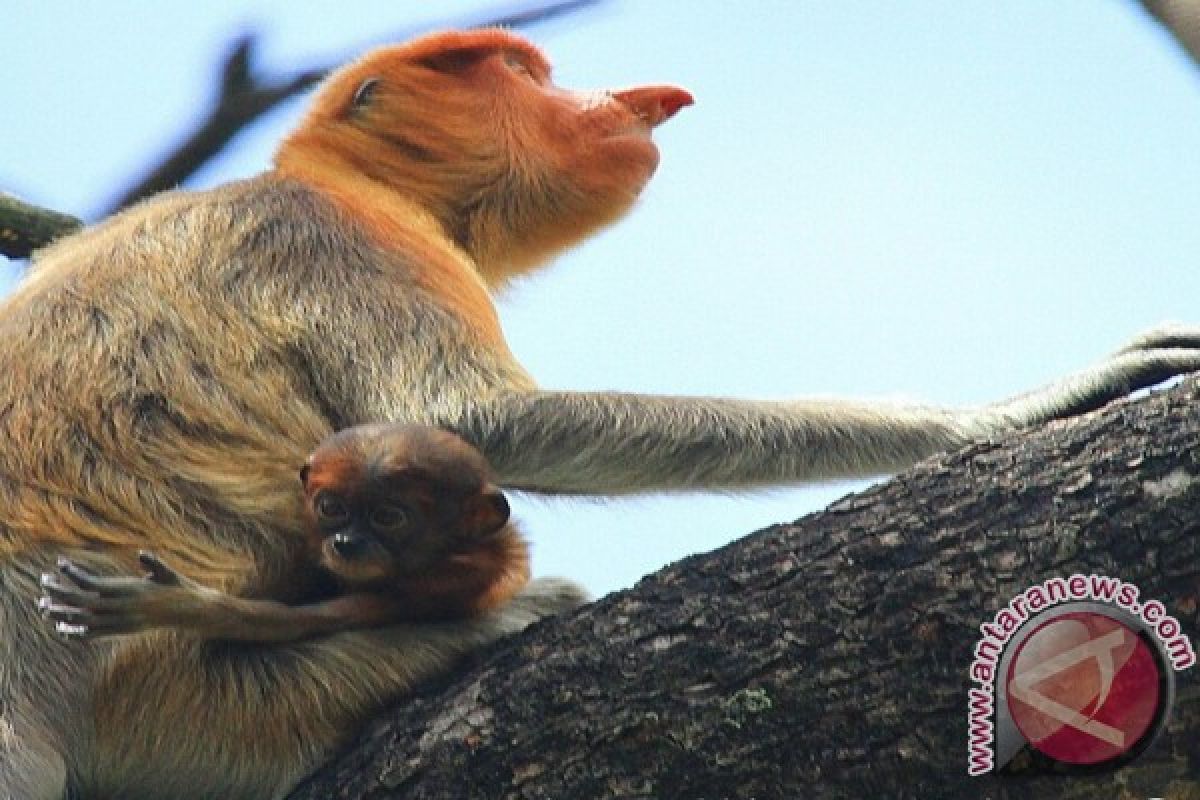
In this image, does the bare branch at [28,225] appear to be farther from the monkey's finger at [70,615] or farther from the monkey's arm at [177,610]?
the monkey's finger at [70,615]

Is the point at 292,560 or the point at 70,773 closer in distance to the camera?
the point at 70,773

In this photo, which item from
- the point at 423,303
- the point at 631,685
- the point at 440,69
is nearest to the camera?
the point at 631,685

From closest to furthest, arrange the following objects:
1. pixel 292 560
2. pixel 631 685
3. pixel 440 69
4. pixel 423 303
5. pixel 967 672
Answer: pixel 967 672 → pixel 631 685 → pixel 292 560 → pixel 423 303 → pixel 440 69

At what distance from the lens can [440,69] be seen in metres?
6.79

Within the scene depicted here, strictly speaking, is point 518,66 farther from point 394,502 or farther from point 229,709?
point 229,709

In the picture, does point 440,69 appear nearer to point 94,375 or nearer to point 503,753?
point 94,375

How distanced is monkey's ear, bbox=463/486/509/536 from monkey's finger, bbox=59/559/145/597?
3.54 feet

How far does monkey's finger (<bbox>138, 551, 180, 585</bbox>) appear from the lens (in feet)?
13.2

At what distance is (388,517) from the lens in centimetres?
479

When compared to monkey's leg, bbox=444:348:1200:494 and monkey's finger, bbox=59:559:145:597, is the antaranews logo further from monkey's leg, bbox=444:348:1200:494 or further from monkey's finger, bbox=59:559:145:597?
monkey's finger, bbox=59:559:145:597

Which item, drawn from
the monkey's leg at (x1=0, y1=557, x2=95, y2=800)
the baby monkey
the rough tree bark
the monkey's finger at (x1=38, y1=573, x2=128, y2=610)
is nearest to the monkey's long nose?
the baby monkey

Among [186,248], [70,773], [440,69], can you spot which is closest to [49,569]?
[70,773]

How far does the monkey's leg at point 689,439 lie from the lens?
5.17 m

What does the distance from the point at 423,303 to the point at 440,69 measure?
5.70ft
